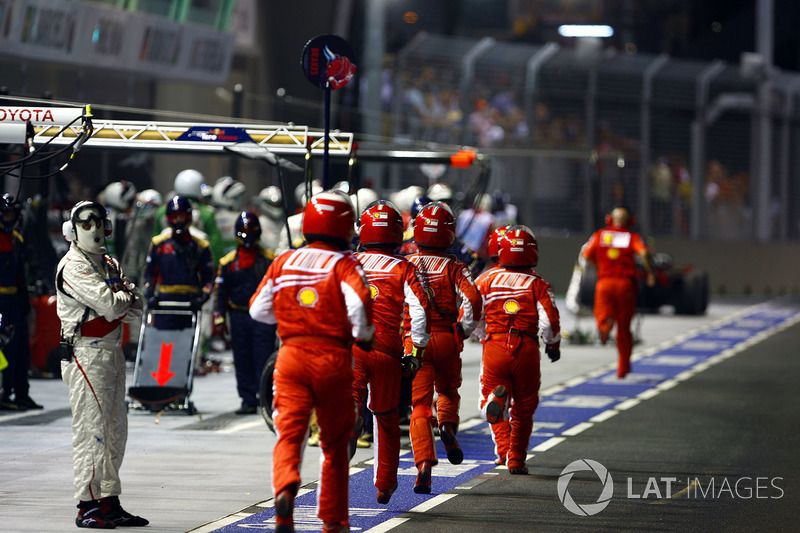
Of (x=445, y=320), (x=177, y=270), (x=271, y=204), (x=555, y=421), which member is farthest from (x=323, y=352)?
(x=271, y=204)

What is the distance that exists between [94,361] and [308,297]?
1714 millimetres

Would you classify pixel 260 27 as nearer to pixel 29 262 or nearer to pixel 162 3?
pixel 162 3

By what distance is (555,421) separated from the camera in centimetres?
1277

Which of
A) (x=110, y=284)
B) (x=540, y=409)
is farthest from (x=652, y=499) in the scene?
(x=540, y=409)

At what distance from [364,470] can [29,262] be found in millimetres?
5515

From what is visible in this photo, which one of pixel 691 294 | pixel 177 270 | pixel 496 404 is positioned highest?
pixel 177 270

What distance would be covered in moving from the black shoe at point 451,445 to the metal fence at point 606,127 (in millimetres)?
17481

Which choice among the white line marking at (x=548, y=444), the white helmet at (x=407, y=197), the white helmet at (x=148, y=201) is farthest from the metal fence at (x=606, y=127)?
the white line marking at (x=548, y=444)

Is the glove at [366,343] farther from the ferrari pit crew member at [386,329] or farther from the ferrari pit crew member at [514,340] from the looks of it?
the ferrari pit crew member at [514,340]

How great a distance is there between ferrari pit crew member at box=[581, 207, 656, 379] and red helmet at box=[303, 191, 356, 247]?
9361mm

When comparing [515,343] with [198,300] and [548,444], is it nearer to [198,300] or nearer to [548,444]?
[548,444]

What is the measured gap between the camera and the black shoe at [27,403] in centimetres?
1276

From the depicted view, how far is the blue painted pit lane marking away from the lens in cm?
816

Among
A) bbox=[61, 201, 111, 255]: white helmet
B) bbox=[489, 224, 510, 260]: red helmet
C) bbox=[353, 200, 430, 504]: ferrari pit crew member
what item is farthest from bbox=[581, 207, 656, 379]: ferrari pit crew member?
bbox=[61, 201, 111, 255]: white helmet
